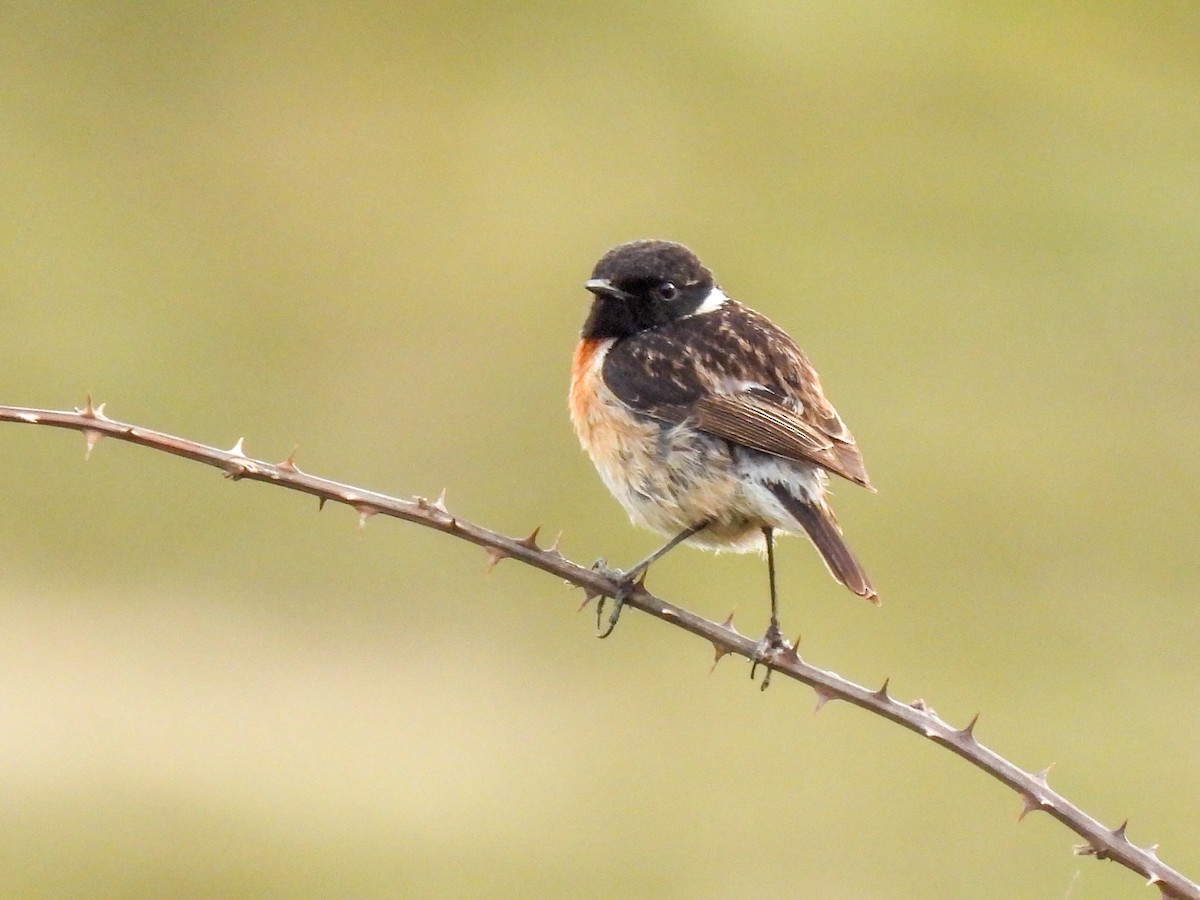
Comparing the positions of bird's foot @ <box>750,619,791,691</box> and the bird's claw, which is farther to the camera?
the bird's claw

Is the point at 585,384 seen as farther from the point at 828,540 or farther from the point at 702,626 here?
the point at 702,626

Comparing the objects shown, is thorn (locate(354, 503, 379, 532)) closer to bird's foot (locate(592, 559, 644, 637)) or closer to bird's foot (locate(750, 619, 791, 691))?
bird's foot (locate(592, 559, 644, 637))

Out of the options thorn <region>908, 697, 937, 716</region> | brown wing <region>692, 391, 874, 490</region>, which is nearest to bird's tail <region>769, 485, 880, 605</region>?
brown wing <region>692, 391, 874, 490</region>

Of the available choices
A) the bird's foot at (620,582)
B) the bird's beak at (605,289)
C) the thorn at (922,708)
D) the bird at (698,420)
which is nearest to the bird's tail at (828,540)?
the bird at (698,420)

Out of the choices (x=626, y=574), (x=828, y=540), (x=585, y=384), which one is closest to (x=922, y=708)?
(x=828, y=540)

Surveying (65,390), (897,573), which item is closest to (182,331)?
(65,390)
